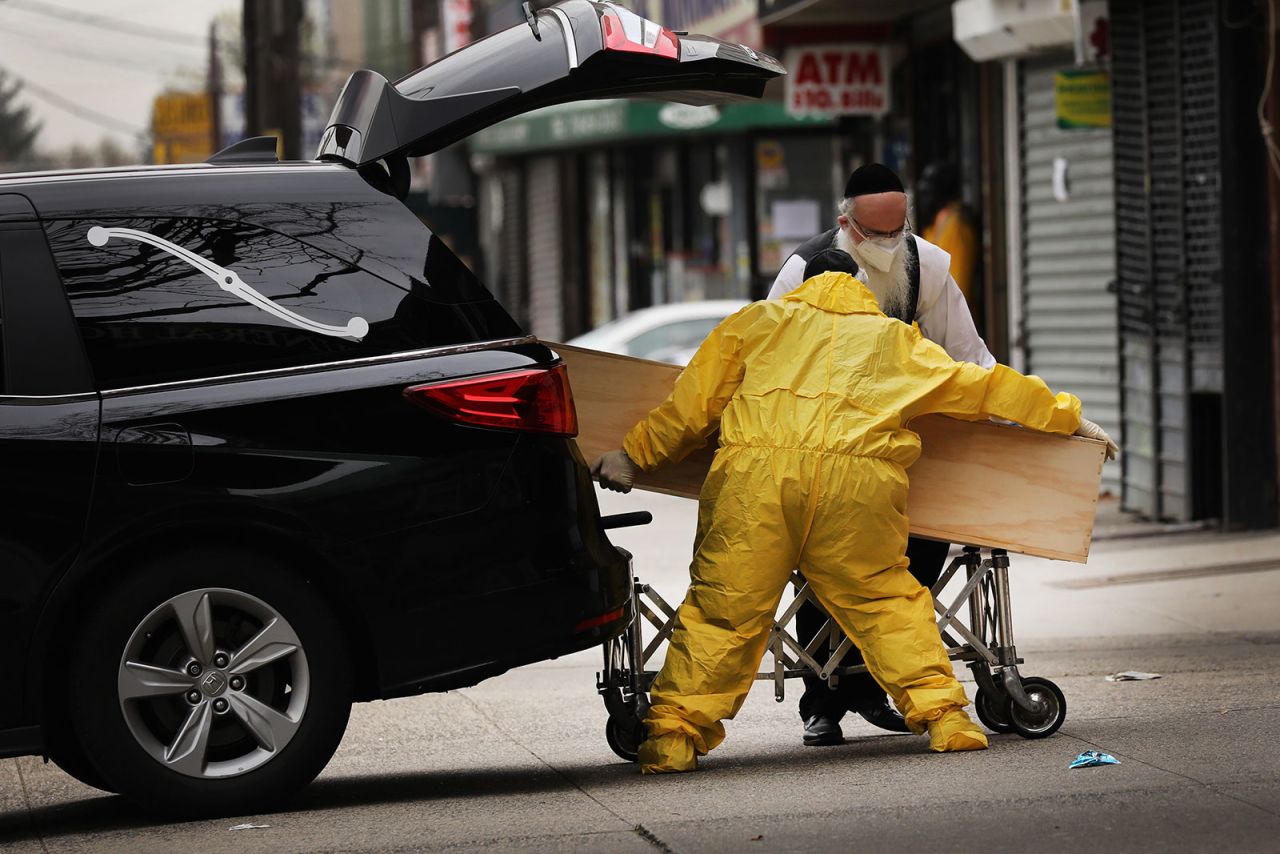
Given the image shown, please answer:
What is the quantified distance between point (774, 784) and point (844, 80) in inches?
461

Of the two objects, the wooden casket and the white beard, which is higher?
the white beard

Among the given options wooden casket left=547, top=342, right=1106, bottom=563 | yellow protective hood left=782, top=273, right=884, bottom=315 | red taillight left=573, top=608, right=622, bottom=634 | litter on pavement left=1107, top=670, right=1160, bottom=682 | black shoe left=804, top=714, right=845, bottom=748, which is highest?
yellow protective hood left=782, top=273, right=884, bottom=315

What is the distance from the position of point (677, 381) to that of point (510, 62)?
1039 millimetres

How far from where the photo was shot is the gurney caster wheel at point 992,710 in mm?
6375

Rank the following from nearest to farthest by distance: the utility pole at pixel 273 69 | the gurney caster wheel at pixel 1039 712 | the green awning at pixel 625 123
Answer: the gurney caster wheel at pixel 1039 712 → the utility pole at pixel 273 69 → the green awning at pixel 625 123

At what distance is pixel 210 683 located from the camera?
541 centimetres

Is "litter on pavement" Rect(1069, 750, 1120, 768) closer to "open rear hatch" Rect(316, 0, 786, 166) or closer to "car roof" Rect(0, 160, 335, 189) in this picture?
"open rear hatch" Rect(316, 0, 786, 166)

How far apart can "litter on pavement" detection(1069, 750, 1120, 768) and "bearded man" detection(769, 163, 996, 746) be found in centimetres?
76

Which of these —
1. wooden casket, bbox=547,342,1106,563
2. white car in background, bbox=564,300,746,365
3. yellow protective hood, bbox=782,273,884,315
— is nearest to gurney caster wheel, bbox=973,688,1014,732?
wooden casket, bbox=547,342,1106,563

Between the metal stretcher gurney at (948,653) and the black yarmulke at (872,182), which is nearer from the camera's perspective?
the metal stretcher gurney at (948,653)

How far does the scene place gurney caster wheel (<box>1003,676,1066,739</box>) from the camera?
6340mm

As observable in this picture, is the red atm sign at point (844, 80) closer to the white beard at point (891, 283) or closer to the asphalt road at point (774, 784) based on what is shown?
the asphalt road at point (774, 784)

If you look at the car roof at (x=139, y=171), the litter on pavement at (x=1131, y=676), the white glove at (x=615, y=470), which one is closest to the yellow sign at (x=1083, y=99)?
the litter on pavement at (x=1131, y=676)

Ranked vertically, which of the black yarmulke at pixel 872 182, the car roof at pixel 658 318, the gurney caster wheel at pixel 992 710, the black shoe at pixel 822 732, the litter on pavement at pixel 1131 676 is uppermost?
the black yarmulke at pixel 872 182
